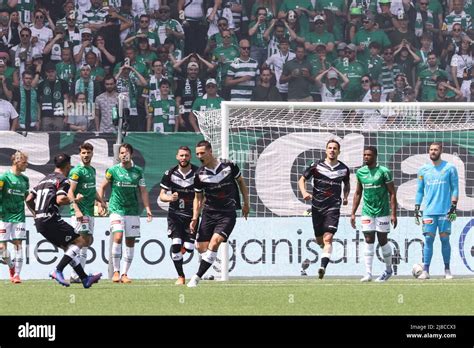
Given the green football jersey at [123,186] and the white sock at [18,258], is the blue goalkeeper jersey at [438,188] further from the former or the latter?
the white sock at [18,258]

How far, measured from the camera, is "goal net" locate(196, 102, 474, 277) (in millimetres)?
21422

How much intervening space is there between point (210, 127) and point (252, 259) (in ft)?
8.13

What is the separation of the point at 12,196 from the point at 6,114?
5546mm

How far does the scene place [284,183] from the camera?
70.8ft

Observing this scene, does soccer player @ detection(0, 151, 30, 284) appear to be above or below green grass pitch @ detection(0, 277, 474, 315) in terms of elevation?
above

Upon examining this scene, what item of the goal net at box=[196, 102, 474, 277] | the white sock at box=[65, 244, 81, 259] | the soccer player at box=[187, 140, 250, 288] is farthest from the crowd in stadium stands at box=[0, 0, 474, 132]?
the white sock at box=[65, 244, 81, 259]

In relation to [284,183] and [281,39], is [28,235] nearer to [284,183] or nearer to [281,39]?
[284,183]

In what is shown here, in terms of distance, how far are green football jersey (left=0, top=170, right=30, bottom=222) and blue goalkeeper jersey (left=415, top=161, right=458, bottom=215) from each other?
6.30 metres

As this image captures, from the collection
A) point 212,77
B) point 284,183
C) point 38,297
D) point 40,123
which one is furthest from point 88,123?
point 38,297

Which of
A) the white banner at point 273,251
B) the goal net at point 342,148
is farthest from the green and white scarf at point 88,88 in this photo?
the white banner at point 273,251

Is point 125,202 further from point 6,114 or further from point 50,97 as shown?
point 50,97

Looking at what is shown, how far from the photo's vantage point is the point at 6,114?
23.8 m

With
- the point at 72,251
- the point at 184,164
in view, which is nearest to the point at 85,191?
the point at 184,164

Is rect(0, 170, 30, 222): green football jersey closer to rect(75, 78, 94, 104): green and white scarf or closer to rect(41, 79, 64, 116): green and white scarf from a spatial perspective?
rect(41, 79, 64, 116): green and white scarf
